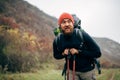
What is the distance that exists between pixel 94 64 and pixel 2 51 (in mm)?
12356

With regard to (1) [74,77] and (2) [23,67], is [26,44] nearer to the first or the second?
(2) [23,67]

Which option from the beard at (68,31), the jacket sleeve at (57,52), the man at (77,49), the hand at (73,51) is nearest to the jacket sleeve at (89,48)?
the man at (77,49)

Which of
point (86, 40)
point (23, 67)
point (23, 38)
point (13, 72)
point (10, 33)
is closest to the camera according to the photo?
point (86, 40)

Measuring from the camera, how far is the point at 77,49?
5180 mm

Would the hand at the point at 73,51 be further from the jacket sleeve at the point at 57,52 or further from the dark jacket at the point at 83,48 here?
the jacket sleeve at the point at 57,52

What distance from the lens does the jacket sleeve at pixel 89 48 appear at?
5137 mm

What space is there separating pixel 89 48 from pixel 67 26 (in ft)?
1.90

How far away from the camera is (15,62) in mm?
17078

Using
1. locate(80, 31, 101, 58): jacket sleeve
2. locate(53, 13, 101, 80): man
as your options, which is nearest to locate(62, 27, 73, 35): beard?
locate(53, 13, 101, 80): man

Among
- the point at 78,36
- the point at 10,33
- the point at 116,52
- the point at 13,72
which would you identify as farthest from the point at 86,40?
the point at 116,52

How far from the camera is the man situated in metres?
5.14

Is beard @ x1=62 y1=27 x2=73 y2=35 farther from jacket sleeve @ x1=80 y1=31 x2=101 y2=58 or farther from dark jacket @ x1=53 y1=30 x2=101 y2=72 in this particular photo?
jacket sleeve @ x1=80 y1=31 x2=101 y2=58

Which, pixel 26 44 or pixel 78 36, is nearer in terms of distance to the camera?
pixel 78 36

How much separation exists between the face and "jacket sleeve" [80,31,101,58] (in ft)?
0.82
